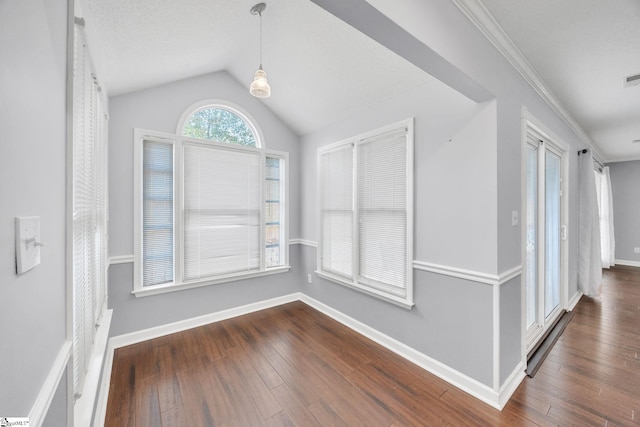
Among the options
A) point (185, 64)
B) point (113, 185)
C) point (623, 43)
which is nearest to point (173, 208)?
point (113, 185)

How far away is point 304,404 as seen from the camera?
1.85 meters

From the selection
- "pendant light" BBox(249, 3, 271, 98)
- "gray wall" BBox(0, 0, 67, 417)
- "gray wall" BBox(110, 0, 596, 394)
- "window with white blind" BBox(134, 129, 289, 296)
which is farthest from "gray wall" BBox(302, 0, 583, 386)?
"window with white blind" BBox(134, 129, 289, 296)

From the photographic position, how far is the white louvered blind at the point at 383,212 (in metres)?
2.47

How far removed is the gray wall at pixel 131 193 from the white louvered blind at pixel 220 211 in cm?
28

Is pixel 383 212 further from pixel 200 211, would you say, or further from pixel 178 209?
pixel 178 209

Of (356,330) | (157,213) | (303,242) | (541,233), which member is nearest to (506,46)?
(541,233)

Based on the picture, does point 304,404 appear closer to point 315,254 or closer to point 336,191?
point 315,254

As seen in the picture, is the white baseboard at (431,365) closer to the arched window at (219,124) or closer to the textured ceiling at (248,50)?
the textured ceiling at (248,50)

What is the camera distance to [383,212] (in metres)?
2.65

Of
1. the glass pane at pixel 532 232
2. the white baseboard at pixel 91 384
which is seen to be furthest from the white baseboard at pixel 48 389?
the glass pane at pixel 532 232

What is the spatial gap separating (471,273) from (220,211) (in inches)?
108

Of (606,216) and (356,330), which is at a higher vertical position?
(606,216)

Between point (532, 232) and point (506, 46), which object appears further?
point (532, 232)

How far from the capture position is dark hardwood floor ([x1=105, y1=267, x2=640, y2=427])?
5.68 ft
